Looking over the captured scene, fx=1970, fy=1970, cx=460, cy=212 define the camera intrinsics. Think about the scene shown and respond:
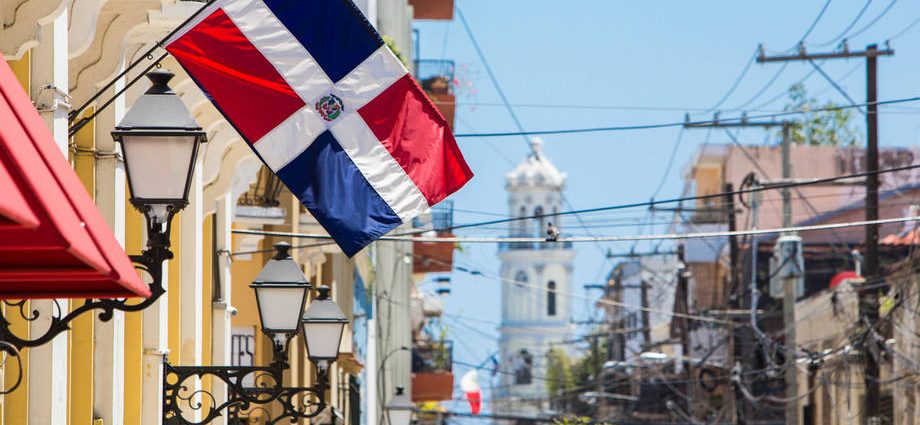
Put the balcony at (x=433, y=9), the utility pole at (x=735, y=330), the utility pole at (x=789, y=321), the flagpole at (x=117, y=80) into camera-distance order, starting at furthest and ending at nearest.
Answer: the utility pole at (x=735, y=330) < the balcony at (x=433, y=9) < the utility pole at (x=789, y=321) < the flagpole at (x=117, y=80)

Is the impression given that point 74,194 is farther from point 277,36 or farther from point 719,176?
point 719,176

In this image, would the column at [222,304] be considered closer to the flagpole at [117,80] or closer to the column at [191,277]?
the column at [191,277]

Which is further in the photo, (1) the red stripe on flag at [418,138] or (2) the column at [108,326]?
(2) the column at [108,326]

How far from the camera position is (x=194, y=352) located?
1453 cm

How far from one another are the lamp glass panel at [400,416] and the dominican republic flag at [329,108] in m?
17.5

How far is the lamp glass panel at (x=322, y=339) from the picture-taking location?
540 inches

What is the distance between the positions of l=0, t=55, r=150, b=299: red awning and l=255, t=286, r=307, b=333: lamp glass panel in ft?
16.6

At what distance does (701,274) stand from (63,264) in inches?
2633

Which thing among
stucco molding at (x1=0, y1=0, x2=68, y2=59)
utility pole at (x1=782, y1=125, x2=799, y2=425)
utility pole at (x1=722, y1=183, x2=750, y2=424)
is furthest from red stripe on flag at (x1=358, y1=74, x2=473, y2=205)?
utility pole at (x1=722, y1=183, x2=750, y2=424)

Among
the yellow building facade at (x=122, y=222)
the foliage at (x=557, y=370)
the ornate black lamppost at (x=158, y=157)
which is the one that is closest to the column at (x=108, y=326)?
the yellow building facade at (x=122, y=222)

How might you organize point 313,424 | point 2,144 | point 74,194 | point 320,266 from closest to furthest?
1. point 2,144
2. point 74,194
3. point 313,424
4. point 320,266

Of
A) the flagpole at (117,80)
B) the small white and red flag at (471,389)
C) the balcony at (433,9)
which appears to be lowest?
the small white and red flag at (471,389)

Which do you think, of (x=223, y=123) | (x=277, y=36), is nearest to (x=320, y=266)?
(x=223, y=123)

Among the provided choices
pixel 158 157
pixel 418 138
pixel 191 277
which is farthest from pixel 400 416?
pixel 158 157
